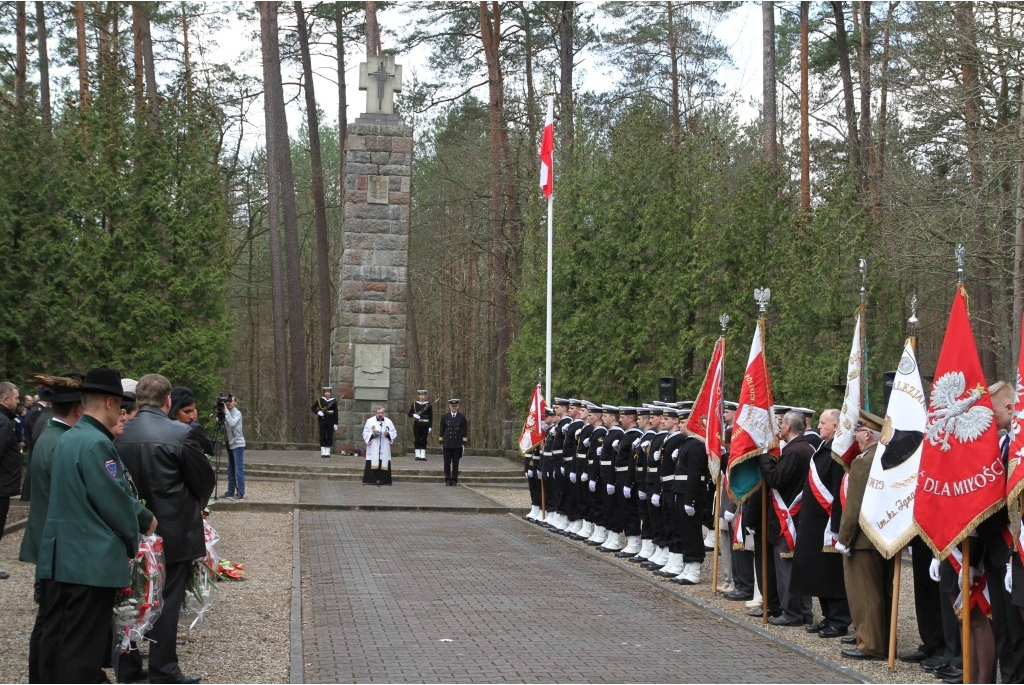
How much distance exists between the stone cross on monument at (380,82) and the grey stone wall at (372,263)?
0.45 m

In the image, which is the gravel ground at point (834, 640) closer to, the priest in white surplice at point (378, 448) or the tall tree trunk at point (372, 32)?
the priest in white surplice at point (378, 448)

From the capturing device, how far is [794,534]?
11.0m

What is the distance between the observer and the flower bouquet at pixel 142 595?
735 cm

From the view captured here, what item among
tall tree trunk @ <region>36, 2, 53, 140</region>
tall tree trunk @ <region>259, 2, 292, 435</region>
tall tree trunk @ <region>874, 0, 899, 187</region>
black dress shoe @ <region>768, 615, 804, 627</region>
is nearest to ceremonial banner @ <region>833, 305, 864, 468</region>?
black dress shoe @ <region>768, 615, 804, 627</region>

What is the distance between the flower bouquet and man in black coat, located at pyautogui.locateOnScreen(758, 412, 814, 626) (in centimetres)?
575

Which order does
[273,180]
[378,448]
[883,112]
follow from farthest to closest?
[273,180], [883,112], [378,448]

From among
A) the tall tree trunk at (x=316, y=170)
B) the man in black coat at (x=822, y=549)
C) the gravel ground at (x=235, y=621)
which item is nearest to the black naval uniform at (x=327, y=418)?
the tall tree trunk at (x=316, y=170)

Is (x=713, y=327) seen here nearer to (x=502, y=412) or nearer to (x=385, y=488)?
(x=385, y=488)

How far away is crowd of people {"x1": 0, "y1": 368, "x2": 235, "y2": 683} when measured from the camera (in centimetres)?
656

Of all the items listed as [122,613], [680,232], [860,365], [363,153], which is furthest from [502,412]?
[122,613]

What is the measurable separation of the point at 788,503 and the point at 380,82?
24482 millimetres

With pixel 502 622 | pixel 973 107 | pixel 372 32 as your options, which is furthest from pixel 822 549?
pixel 372 32

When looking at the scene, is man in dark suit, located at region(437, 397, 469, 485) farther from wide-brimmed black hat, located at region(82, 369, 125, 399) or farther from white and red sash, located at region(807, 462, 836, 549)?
wide-brimmed black hat, located at region(82, 369, 125, 399)

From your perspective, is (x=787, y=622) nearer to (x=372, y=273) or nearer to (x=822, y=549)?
(x=822, y=549)
